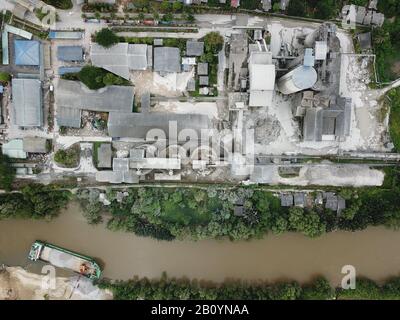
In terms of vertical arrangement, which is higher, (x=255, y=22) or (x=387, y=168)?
(x=255, y=22)

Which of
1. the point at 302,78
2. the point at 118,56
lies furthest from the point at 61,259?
the point at 302,78

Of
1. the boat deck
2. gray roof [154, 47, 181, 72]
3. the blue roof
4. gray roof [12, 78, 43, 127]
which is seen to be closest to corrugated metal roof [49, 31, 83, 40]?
the blue roof

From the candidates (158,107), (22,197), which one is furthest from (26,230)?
(158,107)

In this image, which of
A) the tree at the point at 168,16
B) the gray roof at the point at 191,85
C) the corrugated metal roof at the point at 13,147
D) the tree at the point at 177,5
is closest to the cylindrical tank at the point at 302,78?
the gray roof at the point at 191,85

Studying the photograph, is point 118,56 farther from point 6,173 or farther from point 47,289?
point 47,289

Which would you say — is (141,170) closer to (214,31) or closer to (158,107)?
(158,107)
